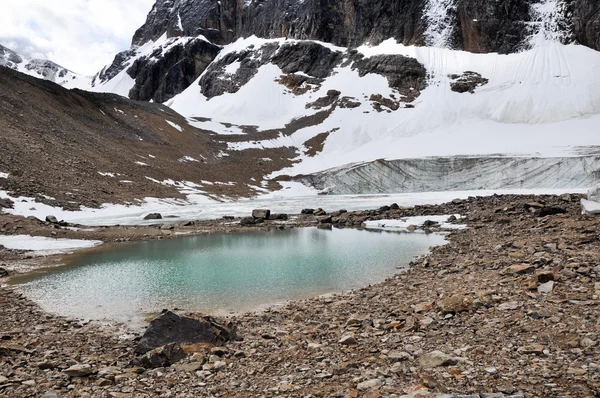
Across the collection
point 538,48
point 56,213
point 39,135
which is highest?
point 538,48

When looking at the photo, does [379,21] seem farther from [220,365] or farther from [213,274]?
[220,365]

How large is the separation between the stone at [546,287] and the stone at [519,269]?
1511 mm

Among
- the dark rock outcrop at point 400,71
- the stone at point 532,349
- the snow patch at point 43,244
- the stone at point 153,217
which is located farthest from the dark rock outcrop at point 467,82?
the stone at point 532,349

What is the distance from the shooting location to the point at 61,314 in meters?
11.8

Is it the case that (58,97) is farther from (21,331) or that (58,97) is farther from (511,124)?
(511,124)

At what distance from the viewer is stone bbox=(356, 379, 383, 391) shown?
5.29 metres

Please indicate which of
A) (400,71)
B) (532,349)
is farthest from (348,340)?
(400,71)

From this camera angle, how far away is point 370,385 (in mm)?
5355

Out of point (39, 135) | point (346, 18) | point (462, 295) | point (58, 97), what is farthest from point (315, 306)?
point (346, 18)

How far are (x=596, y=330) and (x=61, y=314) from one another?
1218 centimetres

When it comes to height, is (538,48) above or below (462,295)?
above

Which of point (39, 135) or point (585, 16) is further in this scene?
point (585, 16)

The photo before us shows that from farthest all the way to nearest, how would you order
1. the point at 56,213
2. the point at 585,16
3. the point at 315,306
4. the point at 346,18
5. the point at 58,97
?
the point at 346,18, the point at 585,16, the point at 58,97, the point at 56,213, the point at 315,306

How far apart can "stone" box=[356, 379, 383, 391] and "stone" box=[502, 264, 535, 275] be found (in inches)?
250
